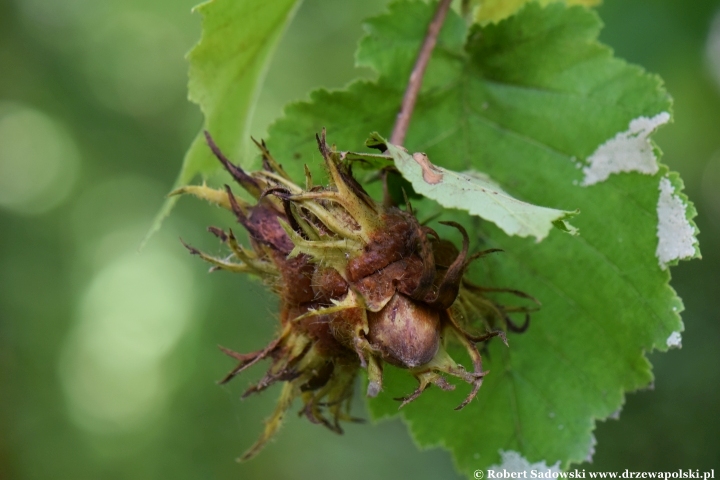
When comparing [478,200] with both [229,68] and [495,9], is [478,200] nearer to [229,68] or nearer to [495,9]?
[229,68]

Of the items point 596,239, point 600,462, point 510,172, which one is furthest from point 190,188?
point 600,462

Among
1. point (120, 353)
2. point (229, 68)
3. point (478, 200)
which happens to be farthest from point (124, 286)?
point (478, 200)

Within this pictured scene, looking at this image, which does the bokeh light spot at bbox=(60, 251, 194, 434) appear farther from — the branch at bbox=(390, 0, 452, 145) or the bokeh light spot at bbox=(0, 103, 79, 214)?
the branch at bbox=(390, 0, 452, 145)

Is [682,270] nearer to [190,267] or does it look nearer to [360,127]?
[360,127]

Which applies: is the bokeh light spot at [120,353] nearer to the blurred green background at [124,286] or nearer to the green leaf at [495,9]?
the blurred green background at [124,286]

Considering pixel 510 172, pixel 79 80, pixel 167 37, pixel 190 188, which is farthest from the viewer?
pixel 167 37
